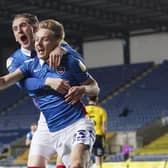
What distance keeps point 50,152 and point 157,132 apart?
1894cm

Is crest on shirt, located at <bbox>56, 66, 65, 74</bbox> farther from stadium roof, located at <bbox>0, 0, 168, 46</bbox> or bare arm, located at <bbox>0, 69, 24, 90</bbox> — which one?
stadium roof, located at <bbox>0, 0, 168, 46</bbox>

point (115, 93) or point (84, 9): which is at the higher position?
point (84, 9)

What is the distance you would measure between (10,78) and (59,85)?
56cm

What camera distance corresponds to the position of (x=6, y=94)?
32094 mm

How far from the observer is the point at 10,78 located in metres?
5.29

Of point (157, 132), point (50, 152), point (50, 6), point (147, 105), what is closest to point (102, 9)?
point (50, 6)

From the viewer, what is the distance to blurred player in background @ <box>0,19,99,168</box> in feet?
16.3

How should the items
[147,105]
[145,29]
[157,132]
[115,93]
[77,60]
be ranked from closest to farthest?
[77,60] → [157,132] → [147,105] → [115,93] → [145,29]

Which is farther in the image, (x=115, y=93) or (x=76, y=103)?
(x=115, y=93)

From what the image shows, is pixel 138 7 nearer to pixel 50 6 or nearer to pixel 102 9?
pixel 102 9

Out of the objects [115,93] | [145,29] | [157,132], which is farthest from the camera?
[145,29]

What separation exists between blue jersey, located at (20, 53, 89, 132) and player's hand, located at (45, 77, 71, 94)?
8 cm

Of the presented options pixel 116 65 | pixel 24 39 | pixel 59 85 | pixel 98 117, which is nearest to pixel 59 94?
pixel 59 85

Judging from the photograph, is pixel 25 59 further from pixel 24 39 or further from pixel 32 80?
pixel 32 80
